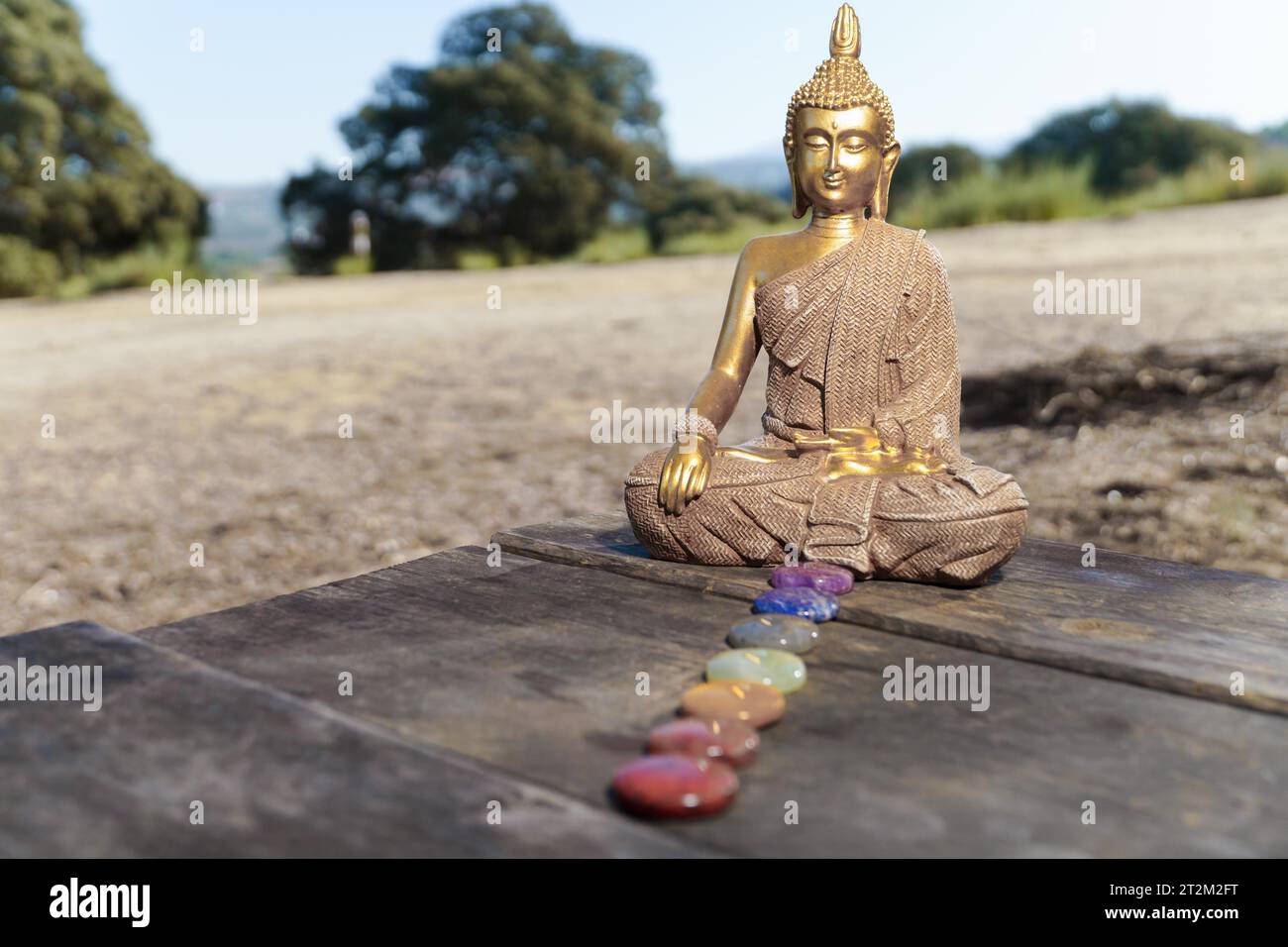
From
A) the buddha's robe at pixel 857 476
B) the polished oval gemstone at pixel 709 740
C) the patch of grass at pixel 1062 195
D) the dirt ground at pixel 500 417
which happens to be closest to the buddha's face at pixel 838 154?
the buddha's robe at pixel 857 476

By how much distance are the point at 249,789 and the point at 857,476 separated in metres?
1.40

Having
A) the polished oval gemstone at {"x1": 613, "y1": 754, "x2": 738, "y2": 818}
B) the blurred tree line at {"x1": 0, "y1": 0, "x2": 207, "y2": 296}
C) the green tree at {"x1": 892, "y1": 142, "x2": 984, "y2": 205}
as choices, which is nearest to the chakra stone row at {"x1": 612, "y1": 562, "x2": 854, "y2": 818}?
the polished oval gemstone at {"x1": 613, "y1": 754, "x2": 738, "y2": 818}

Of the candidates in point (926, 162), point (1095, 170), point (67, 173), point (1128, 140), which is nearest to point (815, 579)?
point (67, 173)

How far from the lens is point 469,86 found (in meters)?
18.2

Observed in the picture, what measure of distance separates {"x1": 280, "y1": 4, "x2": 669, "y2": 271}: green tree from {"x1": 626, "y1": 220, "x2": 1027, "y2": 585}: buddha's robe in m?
15.7

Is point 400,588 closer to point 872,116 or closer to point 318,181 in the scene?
point 872,116

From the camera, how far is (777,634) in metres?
1.92

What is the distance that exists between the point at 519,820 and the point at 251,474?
4.32 m

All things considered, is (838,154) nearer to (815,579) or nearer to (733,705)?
(815,579)

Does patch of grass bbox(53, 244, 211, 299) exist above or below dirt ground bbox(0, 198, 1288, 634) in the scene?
above

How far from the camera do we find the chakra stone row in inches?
54.2

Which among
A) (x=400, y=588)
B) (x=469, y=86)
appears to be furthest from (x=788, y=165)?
(x=469, y=86)

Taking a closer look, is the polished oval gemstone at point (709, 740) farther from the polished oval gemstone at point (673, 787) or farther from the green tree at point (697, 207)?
the green tree at point (697, 207)

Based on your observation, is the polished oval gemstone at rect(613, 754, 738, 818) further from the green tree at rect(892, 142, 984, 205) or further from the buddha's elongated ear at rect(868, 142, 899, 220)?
the green tree at rect(892, 142, 984, 205)
